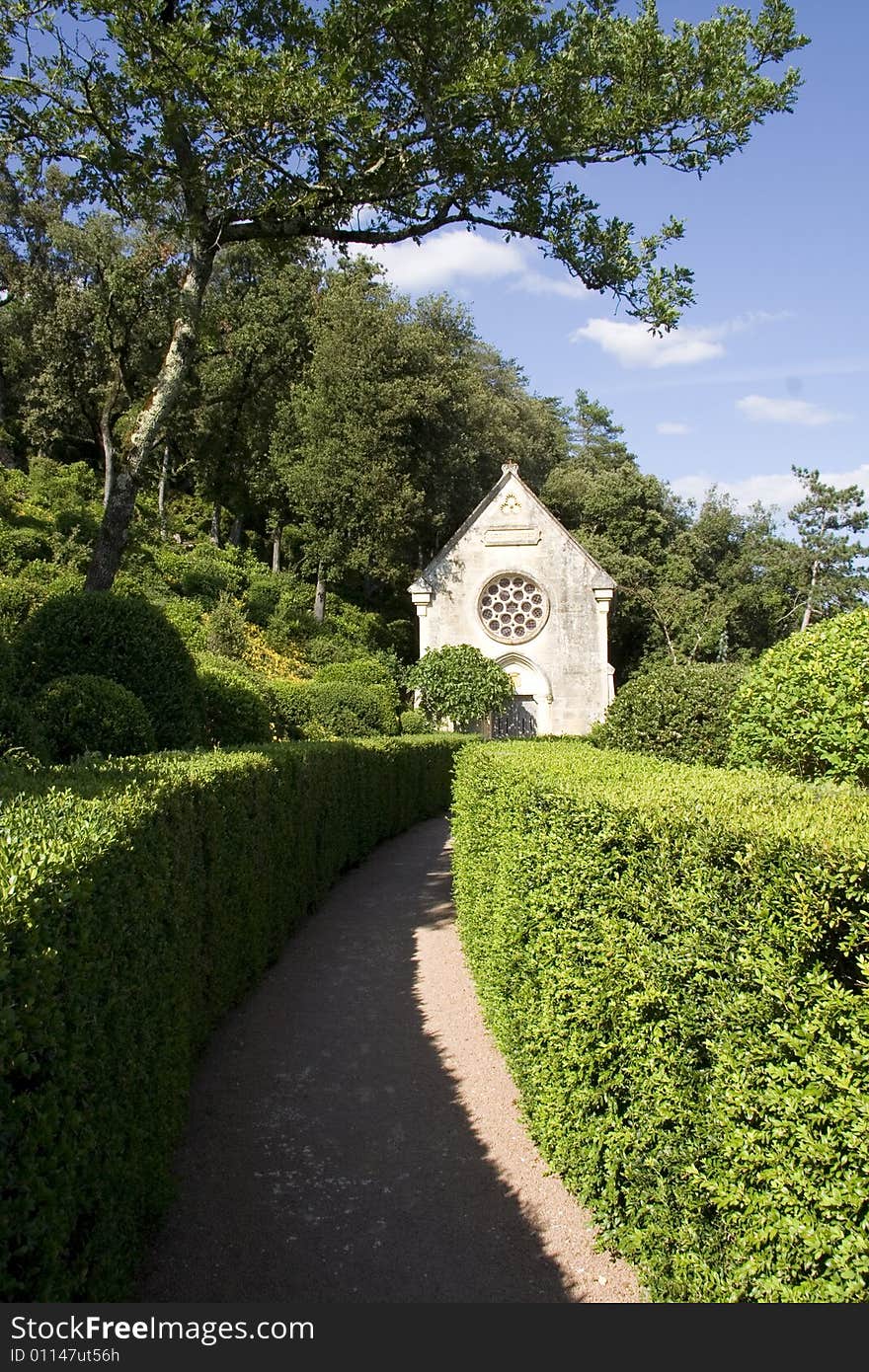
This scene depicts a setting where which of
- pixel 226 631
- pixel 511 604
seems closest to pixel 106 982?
pixel 226 631

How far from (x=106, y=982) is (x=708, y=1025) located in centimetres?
228

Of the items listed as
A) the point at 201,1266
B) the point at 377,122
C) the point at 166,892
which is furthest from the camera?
the point at 377,122

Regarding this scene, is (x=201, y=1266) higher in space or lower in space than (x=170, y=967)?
lower

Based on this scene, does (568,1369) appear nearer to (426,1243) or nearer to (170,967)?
(426,1243)

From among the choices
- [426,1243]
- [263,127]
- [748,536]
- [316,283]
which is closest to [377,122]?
[263,127]

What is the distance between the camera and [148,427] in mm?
10703

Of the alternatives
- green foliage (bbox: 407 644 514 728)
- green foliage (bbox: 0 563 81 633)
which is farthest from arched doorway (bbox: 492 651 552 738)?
green foliage (bbox: 0 563 81 633)

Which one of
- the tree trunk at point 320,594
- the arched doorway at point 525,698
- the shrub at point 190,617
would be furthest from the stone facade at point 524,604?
the shrub at point 190,617

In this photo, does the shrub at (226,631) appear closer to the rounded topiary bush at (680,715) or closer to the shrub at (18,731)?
the rounded topiary bush at (680,715)

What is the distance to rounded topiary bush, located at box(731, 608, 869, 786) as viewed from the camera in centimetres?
618

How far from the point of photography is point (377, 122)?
985 centimetres

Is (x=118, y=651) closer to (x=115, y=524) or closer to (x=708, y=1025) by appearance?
(x=115, y=524)

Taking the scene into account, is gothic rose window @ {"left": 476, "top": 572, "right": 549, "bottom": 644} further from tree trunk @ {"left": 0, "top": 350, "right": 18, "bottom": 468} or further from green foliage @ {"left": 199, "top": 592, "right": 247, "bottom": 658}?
tree trunk @ {"left": 0, "top": 350, "right": 18, "bottom": 468}

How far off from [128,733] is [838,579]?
41.7 m
